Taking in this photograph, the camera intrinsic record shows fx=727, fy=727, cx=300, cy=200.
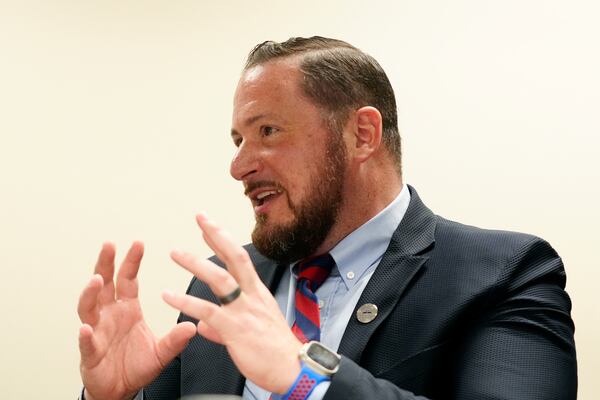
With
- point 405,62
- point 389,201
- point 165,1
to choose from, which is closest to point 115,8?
point 165,1

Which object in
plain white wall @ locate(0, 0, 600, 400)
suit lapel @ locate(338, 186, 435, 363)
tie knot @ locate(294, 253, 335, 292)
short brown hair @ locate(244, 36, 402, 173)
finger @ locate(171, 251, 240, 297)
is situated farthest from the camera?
plain white wall @ locate(0, 0, 600, 400)

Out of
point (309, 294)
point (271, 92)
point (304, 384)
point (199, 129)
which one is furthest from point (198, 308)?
point (199, 129)

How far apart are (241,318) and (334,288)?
590 millimetres

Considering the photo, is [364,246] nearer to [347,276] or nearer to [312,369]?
[347,276]

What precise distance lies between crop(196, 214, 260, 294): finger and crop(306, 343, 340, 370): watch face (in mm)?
136

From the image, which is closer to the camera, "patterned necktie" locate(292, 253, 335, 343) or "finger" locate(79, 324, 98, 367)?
"finger" locate(79, 324, 98, 367)

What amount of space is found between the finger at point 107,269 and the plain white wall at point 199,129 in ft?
3.79

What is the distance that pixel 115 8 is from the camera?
107 inches

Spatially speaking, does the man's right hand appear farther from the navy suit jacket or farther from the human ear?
the human ear

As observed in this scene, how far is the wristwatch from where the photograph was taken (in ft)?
3.75

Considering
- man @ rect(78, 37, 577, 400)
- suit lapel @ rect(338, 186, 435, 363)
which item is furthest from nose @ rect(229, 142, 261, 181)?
suit lapel @ rect(338, 186, 435, 363)

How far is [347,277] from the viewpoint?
1.69 m

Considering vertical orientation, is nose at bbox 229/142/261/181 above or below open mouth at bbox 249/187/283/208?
above

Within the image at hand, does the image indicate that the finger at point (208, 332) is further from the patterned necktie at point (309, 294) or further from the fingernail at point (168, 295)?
the patterned necktie at point (309, 294)
